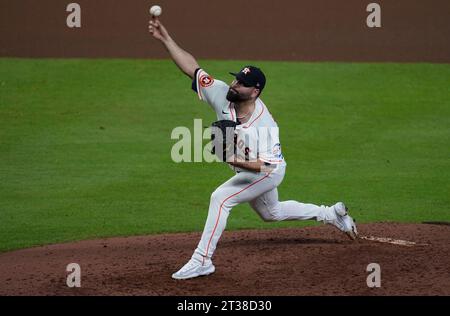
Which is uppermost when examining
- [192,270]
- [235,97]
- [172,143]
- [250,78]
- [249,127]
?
[172,143]

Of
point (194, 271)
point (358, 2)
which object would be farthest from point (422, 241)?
point (358, 2)

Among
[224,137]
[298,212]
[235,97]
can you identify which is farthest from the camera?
[298,212]

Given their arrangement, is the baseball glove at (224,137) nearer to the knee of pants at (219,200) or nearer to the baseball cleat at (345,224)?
the knee of pants at (219,200)

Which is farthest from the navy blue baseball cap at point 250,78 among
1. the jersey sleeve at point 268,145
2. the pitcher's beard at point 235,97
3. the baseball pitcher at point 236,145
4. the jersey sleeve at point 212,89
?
the jersey sleeve at point 268,145

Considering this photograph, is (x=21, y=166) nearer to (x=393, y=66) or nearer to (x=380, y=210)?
(x=380, y=210)

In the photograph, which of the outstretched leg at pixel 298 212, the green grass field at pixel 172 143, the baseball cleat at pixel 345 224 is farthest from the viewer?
the green grass field at pixel 172 143

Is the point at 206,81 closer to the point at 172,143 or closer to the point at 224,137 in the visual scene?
the point at 224,137

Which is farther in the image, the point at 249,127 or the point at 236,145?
the point at 249,127

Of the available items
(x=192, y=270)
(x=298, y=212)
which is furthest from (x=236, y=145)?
(x=298, y=212)
